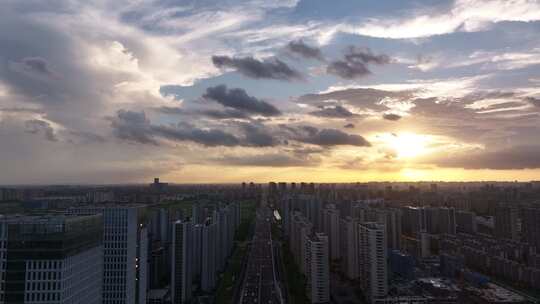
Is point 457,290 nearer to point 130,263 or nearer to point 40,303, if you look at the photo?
point 130,263

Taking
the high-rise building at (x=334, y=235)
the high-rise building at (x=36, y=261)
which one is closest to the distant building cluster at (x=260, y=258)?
the high-rise building at (x=36, y=261)

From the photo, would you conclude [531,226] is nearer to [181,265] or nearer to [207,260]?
[207,260]

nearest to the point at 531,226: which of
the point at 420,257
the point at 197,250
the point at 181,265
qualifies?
the point at 420,257

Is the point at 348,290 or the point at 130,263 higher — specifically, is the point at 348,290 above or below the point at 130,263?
below

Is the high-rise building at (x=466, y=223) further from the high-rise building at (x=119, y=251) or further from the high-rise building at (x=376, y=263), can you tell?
the high-rise building at (x=119, y=251)

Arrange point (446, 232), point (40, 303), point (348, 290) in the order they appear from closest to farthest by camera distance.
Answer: point (40, 303)
point (348, 290)
point (446, 232)

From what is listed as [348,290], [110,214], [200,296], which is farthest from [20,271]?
[348,290]

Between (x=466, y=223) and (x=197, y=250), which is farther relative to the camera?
(x=466, y=223)
